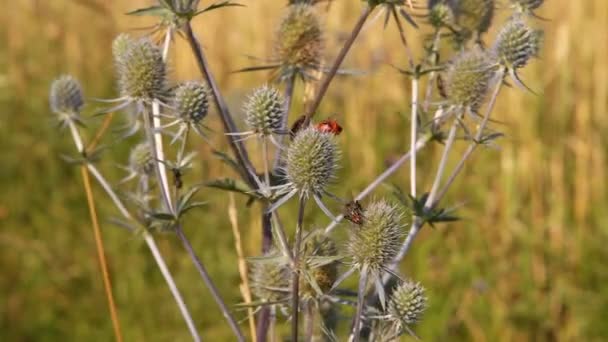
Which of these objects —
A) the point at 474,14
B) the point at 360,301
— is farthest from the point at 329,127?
the point at 474,14

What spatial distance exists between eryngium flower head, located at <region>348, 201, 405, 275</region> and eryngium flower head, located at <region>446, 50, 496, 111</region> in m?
0.47

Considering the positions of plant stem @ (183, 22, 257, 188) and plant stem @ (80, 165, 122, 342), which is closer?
plant stem @ (183, 22, 257, 188)

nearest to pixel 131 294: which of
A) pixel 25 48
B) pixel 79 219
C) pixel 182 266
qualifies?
pixel 182 266

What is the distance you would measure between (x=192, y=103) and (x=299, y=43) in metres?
0.40

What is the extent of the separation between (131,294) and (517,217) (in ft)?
7.62

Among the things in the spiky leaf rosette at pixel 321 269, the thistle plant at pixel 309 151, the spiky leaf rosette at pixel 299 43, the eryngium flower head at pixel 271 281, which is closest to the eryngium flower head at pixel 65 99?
the thistle plant at pixel 309 151

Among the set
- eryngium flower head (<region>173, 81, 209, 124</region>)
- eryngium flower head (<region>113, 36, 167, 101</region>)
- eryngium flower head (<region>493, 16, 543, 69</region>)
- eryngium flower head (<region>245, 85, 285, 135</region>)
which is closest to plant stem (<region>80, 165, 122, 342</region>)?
eryngium flower head (<region>113, 36, 167, 101</region>)

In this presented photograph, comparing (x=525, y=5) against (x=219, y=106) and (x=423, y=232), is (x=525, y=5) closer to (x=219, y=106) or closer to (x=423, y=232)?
(x=219, y=106)

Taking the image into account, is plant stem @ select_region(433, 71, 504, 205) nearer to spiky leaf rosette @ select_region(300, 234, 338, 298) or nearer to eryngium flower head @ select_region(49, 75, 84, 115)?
spiky leaf rosette @ select_region(300, 234, 338, 298)

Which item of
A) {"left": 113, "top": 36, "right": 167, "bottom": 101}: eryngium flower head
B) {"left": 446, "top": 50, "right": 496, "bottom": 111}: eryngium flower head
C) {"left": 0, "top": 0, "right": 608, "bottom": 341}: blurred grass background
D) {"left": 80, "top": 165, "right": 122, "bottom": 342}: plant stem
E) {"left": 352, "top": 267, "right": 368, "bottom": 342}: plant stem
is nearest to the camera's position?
{"left": 352, "top": 267, "right": 368, "bottom": 342}: plant stem

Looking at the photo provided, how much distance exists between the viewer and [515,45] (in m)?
1.67

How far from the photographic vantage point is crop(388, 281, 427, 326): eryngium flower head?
138 cm

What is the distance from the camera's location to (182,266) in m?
4.38

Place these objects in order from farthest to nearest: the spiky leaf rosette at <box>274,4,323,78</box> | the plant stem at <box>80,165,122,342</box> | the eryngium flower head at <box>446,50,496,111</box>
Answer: the plant stem at <box>80,165,122,342</box>
the spiky leaf rosette at <box>274,4,323,78</box>
the eryngium flower head at <box>446,50,496,111</box>
